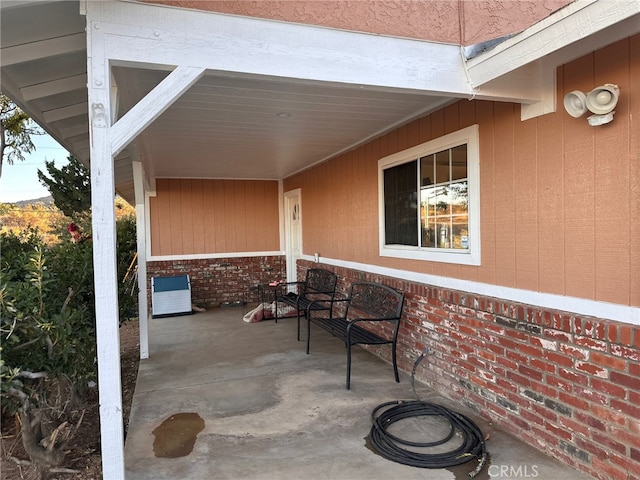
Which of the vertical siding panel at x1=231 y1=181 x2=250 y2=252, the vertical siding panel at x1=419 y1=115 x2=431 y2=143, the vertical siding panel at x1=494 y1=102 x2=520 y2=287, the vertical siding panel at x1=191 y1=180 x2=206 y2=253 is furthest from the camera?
the vertical siding panel at x1=231 y1=181 x2=250 y2=252

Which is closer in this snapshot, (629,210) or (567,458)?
(629,210)

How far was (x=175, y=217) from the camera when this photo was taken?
854cm

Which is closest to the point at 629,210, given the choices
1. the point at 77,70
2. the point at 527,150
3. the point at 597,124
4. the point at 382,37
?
the point at 597,124

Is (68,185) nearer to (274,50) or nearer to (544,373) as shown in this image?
(274,50)

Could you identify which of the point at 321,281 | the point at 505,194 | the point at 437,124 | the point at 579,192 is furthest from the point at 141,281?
the point at 579,192

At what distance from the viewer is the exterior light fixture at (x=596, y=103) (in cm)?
238

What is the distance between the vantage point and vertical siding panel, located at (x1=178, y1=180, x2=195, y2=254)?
28.1ft

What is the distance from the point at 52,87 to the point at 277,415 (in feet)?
10.5

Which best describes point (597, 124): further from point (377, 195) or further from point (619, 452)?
point (377, 195)

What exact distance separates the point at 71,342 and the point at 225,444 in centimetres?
128

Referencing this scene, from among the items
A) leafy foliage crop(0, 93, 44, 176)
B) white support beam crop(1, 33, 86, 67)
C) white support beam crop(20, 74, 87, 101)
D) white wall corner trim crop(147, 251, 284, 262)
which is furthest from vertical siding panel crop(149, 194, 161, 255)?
white support beam crop(1, 33, 86, 67)

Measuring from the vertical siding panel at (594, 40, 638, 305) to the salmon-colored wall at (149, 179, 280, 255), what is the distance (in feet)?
23.4

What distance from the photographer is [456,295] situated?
364cm

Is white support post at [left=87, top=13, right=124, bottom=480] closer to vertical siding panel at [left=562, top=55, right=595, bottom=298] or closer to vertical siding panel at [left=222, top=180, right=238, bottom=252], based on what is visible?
vertical siding panel at [left=562, top=55, right=595, bottom=298]
